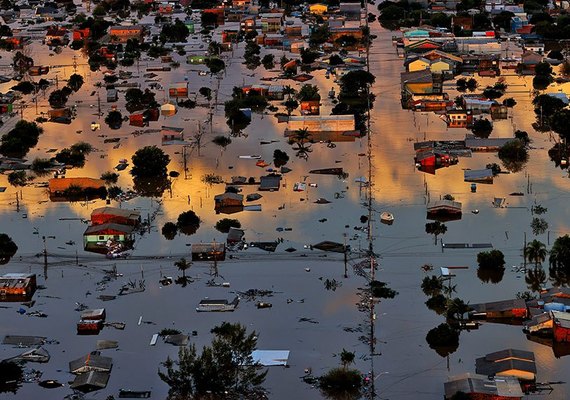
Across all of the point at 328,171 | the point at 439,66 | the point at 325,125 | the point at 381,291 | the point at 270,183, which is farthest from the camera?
the point at 439,66

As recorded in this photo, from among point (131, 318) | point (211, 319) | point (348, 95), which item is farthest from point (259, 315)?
point (348, 95)

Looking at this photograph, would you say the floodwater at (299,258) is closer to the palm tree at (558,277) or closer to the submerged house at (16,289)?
the submerged house at (16,289)

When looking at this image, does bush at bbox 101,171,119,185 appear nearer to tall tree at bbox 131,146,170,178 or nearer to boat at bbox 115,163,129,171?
tall tree at bbox 131,146,170,178

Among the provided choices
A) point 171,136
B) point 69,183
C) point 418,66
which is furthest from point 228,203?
point 418,66

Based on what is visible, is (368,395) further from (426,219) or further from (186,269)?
(426,219)

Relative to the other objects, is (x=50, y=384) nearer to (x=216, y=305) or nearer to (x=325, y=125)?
(x=216, y=305)
